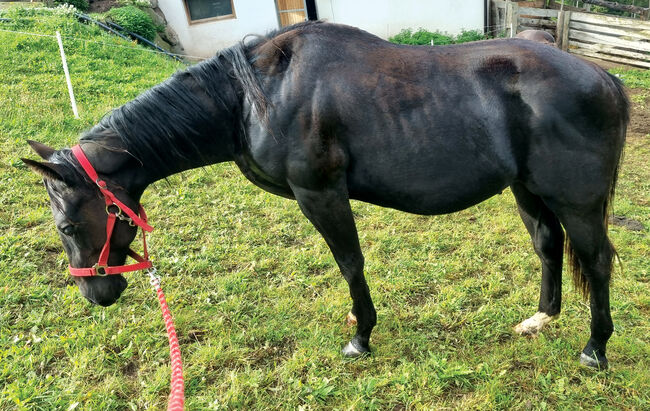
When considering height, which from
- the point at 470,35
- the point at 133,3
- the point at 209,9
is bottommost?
the point at 470,35

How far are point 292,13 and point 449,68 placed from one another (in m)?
14.8

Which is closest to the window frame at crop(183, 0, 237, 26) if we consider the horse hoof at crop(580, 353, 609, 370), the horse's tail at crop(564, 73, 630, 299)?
the horse's tail at crop(564, 73, 630, 299)

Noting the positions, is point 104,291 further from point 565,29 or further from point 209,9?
point 209,9

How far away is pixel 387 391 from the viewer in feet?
8.79

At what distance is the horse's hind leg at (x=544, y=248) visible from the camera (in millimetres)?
2895

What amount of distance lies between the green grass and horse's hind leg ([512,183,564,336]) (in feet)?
0.36

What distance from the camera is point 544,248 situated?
2.99 meters

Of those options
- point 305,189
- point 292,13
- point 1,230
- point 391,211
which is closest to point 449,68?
point 305,189

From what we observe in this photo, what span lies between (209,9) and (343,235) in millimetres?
14910

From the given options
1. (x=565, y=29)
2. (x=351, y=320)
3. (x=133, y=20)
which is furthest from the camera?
(x=133, y=20)

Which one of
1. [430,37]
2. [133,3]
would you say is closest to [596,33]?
[430,37]

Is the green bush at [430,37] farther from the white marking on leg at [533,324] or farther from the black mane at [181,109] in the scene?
the black mane at [181,109]

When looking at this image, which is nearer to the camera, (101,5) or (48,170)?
(48,170)

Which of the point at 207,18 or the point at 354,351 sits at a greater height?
the point at 207,18
